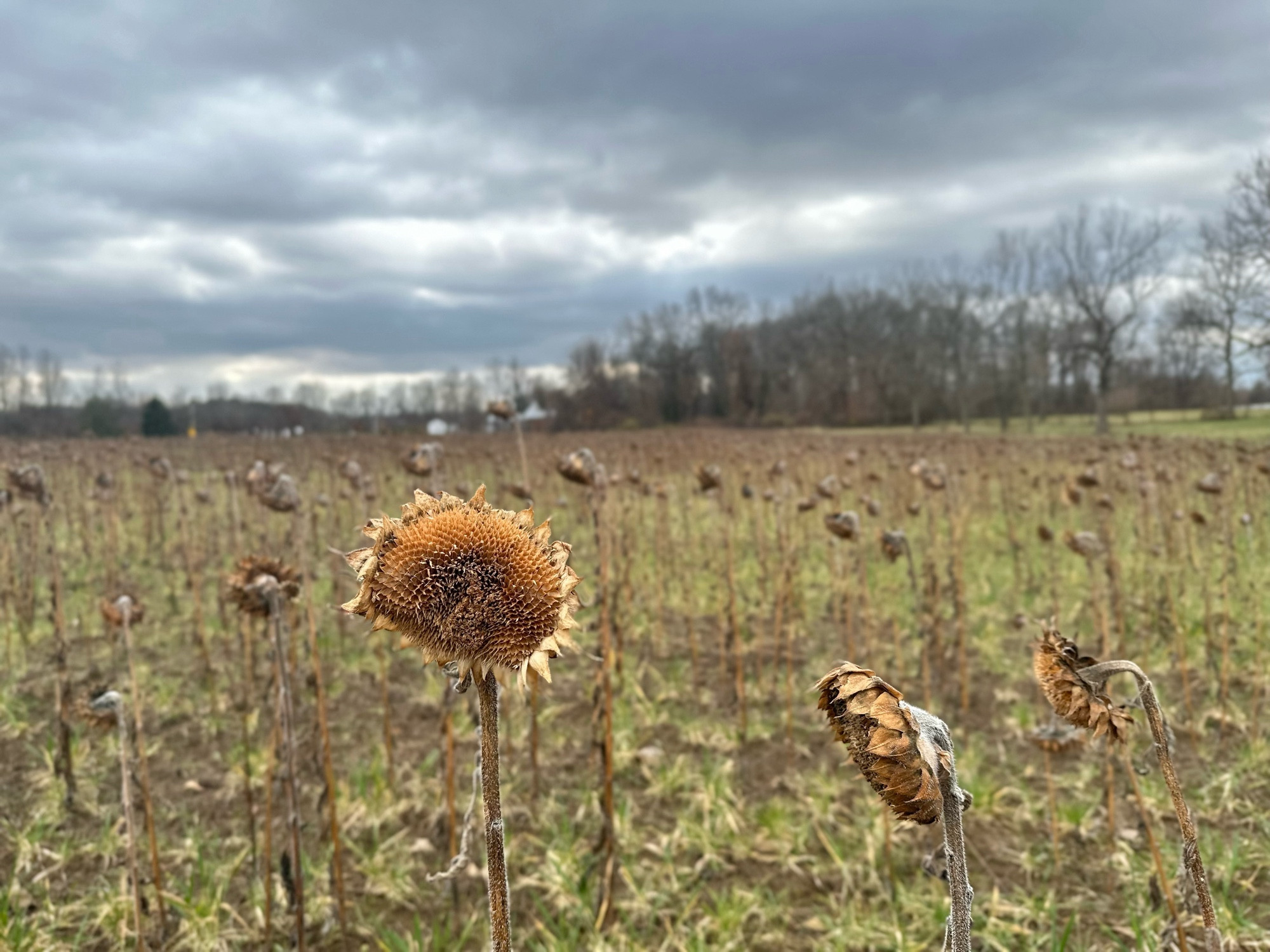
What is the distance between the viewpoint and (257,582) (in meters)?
2.34

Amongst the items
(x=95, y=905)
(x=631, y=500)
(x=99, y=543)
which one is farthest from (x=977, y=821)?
(x=99, y=543)

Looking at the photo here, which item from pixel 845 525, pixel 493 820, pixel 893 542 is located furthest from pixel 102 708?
pixel 893 542

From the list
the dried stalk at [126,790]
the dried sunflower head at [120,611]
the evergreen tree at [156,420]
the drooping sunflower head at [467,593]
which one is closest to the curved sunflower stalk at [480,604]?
the drooping sunflower head at [467,593]

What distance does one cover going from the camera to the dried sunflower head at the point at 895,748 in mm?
1047

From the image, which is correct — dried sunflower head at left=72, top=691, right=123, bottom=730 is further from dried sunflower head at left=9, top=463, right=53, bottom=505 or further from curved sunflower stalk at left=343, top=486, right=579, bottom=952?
curved sunflower stalk at left=343, top=486, right=579, bottom=952

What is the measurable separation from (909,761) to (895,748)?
3 cm

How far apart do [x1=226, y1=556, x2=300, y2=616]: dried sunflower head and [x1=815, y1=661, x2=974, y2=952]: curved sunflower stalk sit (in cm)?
191

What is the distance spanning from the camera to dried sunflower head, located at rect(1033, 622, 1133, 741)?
4.67ft

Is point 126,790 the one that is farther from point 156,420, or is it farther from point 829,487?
point 156,420

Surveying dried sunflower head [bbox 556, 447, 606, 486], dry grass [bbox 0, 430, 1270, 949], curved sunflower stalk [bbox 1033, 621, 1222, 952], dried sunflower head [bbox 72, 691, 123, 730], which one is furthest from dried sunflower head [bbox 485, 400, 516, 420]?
curved sunflower stalk [bbox 1033, 621, 1222, 952]

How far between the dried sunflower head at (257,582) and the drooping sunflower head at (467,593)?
4.62 feet

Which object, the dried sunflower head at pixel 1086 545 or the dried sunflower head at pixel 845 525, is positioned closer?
the dried sunflower head at pixel 845 525

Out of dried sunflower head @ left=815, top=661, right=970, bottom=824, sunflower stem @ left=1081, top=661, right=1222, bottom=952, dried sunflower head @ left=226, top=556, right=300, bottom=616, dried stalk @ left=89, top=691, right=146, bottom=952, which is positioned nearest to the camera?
dried sunflower head @ left=815, top=661, right=970, bottom=824

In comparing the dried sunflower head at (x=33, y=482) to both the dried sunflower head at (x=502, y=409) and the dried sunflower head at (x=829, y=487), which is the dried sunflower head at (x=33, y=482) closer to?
the dried sunflower head at (x=502, y=409)
